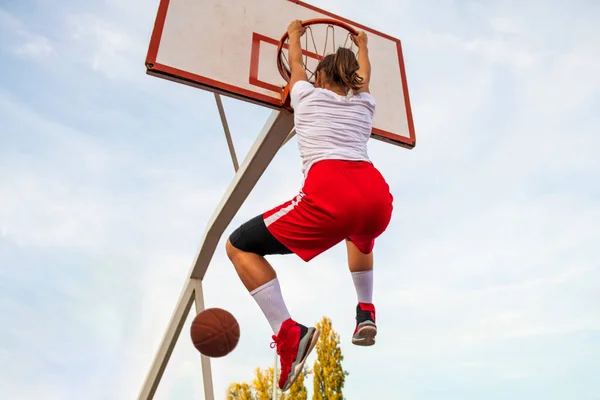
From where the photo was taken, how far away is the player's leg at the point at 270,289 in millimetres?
2598

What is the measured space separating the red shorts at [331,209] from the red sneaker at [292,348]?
0.36 metres

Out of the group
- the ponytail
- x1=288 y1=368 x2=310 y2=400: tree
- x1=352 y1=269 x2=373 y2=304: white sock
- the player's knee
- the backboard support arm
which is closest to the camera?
the player's knee

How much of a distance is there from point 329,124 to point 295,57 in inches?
23.0

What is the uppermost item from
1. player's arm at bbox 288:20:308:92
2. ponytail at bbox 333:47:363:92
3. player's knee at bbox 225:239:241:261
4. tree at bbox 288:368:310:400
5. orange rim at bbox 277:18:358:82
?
tree at bbox 288:368:310:400

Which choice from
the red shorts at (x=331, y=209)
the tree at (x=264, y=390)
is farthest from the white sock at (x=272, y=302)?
the tree at (x=264, y=390)

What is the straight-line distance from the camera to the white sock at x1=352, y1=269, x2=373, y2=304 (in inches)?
124

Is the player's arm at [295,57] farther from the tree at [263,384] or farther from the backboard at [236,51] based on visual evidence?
the tree at [263,384]

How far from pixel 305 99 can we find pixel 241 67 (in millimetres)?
1737

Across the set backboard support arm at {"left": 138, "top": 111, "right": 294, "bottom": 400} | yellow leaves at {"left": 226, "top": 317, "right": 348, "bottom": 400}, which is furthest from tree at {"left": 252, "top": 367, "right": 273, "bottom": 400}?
backboard support arm at {"left": 138, "top": 111, "right": 294, "bottom": 400}

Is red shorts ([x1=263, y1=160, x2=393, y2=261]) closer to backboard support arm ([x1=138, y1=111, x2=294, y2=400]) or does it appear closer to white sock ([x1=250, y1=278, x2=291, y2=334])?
white sock ([x1=250, y1=278, x2=291, y2=334])

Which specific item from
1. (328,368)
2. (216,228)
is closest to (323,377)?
(328,368)

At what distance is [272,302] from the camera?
2.68 metres

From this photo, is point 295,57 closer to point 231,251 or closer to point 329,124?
point 329,124

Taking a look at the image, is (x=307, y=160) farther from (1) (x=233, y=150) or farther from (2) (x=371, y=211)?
(1) (x=233, y=150)
